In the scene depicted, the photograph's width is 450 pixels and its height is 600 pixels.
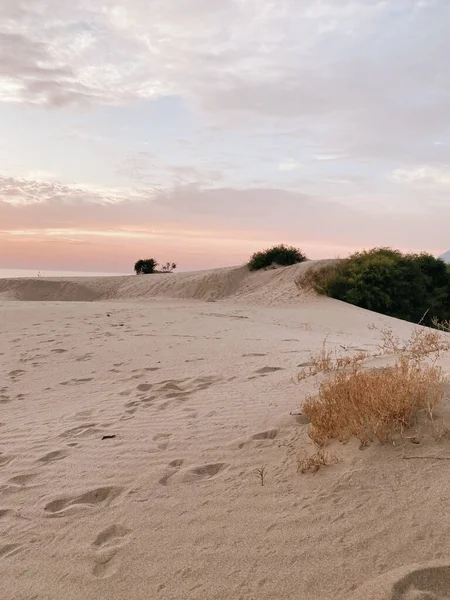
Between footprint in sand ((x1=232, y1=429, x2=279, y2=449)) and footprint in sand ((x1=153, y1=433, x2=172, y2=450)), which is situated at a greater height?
footprint in sand ((x1=232, y1=429, x2=279, y2=449))

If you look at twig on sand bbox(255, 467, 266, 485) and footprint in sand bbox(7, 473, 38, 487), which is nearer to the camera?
twig on sand bbox(255, 467, 266, 485)

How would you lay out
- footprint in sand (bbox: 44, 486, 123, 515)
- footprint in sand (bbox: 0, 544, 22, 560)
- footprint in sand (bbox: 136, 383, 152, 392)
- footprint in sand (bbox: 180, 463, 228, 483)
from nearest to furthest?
footprint in sand (bbox: 0, 544, 22, 560), footprint in sand (bbox: 44, 486, 123, 515), footprint in sand (bbox: 180, 463, 228, 483), footprint in sand (bbox: 136, 383, 152, 392)

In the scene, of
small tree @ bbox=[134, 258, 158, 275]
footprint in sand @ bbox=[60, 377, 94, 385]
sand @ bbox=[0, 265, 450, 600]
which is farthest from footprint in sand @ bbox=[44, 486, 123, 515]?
small tree @ bbox=[134, 258, 158, 275]

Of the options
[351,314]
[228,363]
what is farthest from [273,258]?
[228,363]

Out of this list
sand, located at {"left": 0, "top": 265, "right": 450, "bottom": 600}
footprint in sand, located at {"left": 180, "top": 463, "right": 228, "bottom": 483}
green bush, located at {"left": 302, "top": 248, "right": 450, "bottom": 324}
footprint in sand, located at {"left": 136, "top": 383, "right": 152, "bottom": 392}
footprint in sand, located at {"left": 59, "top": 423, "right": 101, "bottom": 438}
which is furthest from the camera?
green bush, located at {"left": 302, "top": 248, "right": 450, "bottom": 324}

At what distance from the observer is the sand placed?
248 centimetres

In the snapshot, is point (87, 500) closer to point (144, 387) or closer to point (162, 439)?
point (162, 439)

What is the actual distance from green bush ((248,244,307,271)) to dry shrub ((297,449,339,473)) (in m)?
19.9

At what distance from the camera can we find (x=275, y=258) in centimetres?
2328

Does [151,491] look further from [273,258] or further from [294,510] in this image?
[273,258]

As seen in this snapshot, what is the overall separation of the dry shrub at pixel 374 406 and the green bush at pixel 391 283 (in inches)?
526

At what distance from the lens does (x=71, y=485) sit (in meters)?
3.75

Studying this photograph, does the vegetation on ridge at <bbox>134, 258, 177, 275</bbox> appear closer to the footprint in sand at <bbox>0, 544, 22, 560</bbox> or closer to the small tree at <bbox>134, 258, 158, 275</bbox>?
the small tree at <bbox>134, 258, 158, 275</bbox>

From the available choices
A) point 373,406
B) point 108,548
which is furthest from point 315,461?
point 108,548
